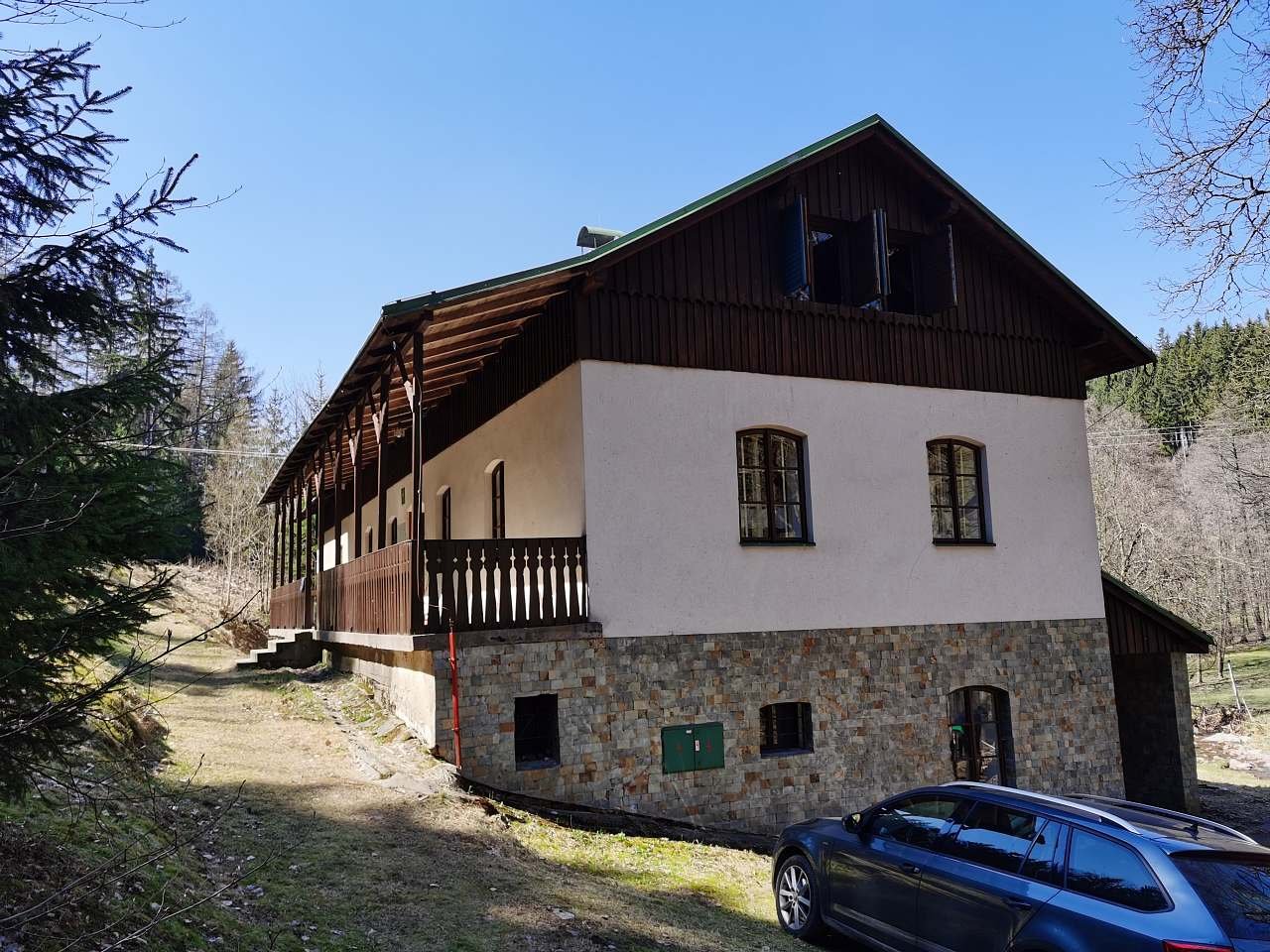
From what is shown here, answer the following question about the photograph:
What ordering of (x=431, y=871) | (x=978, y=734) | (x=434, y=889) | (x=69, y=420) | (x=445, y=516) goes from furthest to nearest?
(x=445, y=516)
(x=978, y=734)
(x=431, y=871)
(x=434, y=889)
(x=69, y=420)

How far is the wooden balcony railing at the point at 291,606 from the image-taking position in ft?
69.0

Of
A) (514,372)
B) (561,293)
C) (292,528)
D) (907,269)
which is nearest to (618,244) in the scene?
(561,293)

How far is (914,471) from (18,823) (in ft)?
38.5

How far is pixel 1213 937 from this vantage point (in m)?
5.16

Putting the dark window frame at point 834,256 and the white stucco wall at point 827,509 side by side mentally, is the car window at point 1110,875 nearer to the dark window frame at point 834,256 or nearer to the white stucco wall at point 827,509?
the white stucco wall at point 827,509

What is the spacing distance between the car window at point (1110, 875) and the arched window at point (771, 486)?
7113 millimetres

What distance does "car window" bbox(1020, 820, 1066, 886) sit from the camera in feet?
20.0

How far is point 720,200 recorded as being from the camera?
508 inches

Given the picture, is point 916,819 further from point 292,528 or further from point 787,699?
point 292,528

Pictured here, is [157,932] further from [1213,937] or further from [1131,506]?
[1131,506]

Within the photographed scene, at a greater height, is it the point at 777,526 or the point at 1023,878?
the point at 777,526

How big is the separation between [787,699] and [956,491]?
177 inches

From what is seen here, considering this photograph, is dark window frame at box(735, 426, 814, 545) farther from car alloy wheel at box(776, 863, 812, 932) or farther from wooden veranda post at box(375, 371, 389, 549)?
car alloy wheel at box(776, 863, 812, 932)

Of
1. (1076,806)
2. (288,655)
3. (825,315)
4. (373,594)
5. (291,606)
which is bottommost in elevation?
(1076,806)
